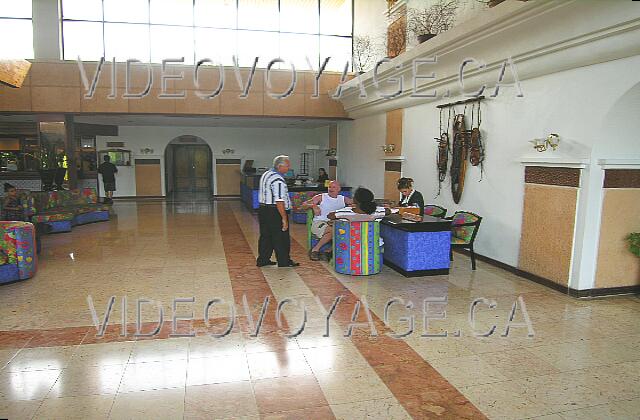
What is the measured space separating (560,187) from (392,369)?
3262 millimetres

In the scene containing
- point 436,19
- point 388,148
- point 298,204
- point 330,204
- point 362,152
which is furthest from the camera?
point 362,152

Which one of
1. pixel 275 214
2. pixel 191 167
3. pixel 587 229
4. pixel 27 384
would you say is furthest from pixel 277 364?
pixel 191 167

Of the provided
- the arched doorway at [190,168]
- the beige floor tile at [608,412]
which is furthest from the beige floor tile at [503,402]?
the arched doorway at [190,168]

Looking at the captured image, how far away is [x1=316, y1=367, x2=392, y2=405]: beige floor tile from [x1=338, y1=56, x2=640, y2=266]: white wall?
11.0 ft

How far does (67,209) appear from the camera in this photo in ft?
31.4

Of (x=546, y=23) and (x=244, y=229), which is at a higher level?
(x=546, y=23)

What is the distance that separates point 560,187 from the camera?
5207mm

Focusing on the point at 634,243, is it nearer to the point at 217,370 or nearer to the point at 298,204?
the point at 217,370

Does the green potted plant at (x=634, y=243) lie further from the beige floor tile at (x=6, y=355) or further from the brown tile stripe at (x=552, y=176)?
the beige floor tile at (x=6, y=355)

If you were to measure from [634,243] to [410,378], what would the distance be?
11.4 feet

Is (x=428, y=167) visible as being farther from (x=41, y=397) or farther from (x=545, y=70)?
(x=41, y=397)

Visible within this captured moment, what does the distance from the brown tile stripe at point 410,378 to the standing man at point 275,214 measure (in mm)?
1743

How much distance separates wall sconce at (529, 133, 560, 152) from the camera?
205 inches

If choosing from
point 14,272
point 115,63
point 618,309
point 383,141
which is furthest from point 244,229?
point 618,309
